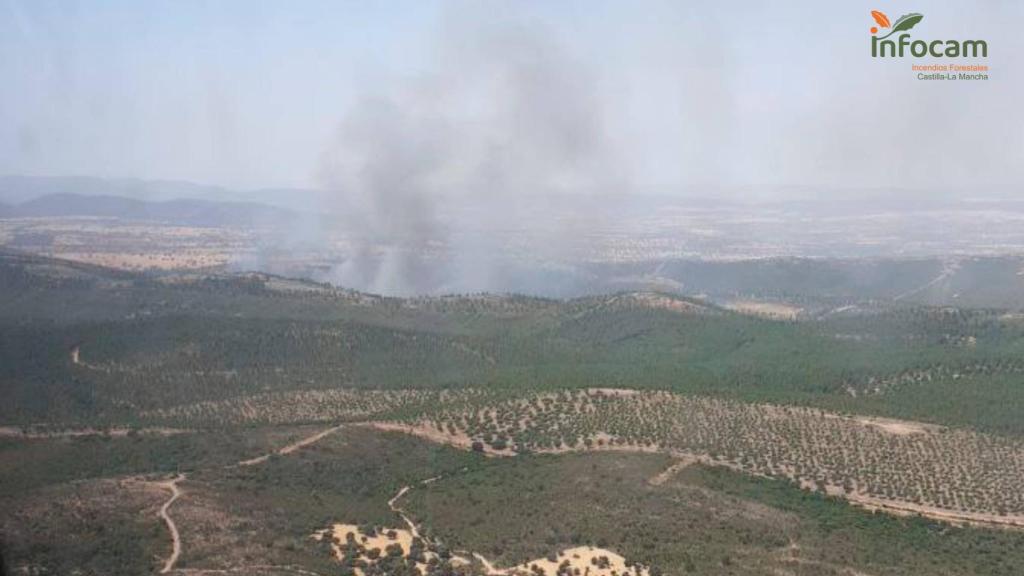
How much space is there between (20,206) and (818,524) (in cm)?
18943

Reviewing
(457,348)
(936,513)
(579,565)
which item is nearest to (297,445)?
(579,565)

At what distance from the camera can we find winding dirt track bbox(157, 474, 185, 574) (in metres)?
29.8

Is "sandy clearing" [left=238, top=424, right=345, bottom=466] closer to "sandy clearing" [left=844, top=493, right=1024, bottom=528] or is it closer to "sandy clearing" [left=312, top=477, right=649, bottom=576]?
"sandy clearing" [left=312, top=477, right=649, bottom=576]

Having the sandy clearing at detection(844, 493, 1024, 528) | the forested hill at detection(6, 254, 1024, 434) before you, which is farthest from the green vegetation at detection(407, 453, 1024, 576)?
the forested hill at detection(6, 254, 1024, 434)

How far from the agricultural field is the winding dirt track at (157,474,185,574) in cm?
13

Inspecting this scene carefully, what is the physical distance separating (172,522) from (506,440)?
20.6 m

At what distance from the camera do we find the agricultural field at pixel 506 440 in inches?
1329

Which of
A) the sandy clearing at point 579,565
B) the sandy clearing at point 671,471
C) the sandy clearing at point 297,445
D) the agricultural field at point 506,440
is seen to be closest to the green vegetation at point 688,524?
the agricultural field at point 506,440

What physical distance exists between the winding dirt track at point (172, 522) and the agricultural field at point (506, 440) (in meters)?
0.13

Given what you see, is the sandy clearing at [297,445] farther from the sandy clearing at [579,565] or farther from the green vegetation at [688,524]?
the sandy clearing at [579,565]

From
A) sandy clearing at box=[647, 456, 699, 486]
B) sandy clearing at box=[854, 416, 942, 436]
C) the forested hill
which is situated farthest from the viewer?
the forested hill

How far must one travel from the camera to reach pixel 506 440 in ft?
166

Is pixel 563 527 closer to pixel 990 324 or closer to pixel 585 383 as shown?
pixel 585 383

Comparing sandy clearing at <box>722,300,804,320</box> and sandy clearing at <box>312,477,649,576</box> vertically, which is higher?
sandy clearing at <box>312,477,649,576</box>
